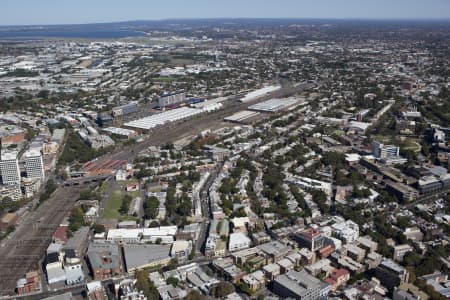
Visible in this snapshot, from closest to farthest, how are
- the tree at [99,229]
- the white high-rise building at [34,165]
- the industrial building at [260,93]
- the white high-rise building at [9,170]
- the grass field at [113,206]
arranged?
the tree at [99,229] → the grass field at [113,206] → the white high-rise building at [9,170] → the white high-rise building at [34,165] → the industrial building at [260,93]

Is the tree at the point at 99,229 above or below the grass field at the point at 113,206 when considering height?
above

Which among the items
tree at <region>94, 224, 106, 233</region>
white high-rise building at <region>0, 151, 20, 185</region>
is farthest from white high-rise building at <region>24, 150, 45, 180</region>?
tree at <region>94, 224, 106, 233</region>

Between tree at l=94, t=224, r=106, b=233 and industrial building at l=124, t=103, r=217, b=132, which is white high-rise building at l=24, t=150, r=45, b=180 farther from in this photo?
industrial building at l=124, t=103, r=217, b=132

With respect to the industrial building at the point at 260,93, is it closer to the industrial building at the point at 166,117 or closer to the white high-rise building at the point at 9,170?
the industrial building at the point at 166,117

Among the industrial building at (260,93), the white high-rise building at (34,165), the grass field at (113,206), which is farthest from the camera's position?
the industrial building at (260,93)

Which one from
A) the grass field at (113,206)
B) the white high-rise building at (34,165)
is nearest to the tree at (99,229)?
the grass field at (113,206)

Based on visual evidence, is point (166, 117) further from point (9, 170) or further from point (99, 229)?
point (99, 229)
